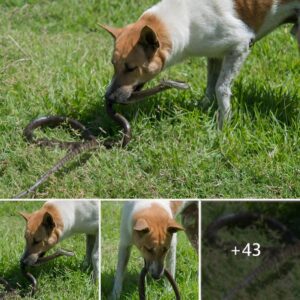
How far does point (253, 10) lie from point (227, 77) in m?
0.56

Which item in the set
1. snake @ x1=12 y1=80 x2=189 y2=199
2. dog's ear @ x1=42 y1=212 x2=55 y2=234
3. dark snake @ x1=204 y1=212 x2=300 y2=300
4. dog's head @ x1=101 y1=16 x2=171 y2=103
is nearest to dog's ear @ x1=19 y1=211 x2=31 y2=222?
dog's ear @ x1=42 y1=212 x2=55 y2=234

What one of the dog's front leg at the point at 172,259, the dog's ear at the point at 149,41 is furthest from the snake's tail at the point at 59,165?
the dog's front leg at the point at 172,259

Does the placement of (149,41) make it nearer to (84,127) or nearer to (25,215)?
(84,127)

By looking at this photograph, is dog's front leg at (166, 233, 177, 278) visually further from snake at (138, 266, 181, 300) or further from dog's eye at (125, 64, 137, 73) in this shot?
dog's eye at (125, 64, 137, 73)

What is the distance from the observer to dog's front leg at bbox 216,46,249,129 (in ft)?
22.4

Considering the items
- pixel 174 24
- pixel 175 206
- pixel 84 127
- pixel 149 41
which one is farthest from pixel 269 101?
pixel 175 206

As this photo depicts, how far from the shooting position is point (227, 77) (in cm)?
688

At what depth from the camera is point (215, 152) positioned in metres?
6.57

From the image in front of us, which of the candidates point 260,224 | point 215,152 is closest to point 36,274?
point 260,224

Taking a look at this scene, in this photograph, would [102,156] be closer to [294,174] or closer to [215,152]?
[215,152]

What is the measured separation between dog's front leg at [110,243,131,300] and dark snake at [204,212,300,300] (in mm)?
502

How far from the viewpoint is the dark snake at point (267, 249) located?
5.12 meters

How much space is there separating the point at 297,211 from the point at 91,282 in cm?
Result: 132

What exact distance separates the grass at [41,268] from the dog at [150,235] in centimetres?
25
